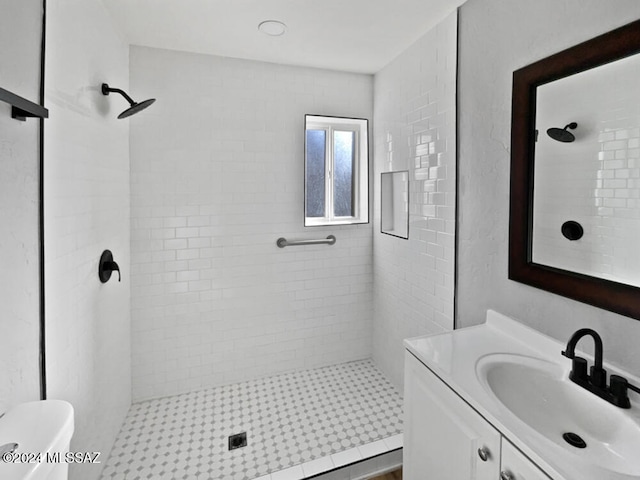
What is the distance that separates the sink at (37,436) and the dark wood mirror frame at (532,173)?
1.62 meters

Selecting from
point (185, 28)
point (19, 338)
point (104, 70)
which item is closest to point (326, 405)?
point (19, 338)

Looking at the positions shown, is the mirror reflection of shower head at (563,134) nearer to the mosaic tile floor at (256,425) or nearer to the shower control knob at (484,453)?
the shower control knob at (484,453)

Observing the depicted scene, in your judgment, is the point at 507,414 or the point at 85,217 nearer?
the point at 507,414

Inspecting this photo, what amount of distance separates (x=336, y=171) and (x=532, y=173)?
1.63 m

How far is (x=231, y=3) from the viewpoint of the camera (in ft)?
5.58

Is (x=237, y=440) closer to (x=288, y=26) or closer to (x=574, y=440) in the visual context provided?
(x=574, y=440)

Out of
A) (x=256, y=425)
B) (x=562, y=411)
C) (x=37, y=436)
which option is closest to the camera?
(x=37, y=436)

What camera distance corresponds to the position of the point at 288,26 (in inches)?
76.2

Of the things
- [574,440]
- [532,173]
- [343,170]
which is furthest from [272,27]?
[574,440]

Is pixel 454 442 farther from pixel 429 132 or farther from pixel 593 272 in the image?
pixel 429 132

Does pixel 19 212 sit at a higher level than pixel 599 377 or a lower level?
higher

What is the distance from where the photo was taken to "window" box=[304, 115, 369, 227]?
2.70m

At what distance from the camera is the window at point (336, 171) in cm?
270

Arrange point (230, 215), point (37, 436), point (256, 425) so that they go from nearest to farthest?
point (37, 436) < point (256, 425) < point (230, 215)
